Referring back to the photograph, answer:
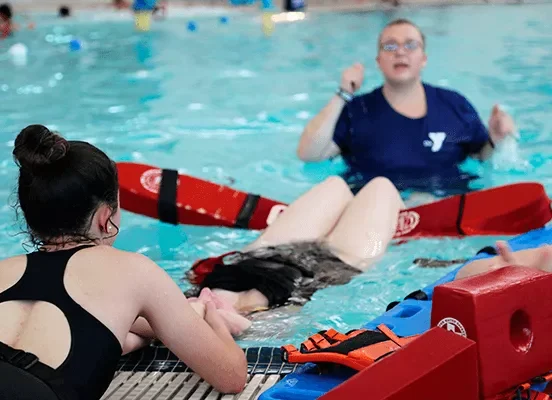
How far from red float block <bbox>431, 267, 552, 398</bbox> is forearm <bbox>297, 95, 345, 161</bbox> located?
2285 millimetres

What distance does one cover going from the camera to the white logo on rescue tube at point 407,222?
3.43 meters

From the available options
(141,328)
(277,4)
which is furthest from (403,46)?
(277,4)

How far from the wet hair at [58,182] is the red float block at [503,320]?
76 cm

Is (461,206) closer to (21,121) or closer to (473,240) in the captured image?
(473,240)

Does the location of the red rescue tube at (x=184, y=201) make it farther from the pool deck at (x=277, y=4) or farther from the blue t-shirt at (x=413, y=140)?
the pool deck at (x=277, y=4)

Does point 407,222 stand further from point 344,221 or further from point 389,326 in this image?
point 389,326

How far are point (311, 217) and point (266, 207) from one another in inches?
18.8

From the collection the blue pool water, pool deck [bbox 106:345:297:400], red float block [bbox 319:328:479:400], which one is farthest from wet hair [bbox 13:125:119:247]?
the blue pool water

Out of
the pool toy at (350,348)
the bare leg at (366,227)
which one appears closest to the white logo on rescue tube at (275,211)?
the bare leg at (366,227)

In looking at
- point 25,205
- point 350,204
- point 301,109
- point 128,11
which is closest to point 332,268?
point 350,204

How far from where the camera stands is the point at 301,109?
6.61 meters

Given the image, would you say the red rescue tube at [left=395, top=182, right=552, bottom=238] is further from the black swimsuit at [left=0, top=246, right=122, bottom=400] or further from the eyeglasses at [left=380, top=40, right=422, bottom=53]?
the black swimsuit at [left=0, top=246, right=122, bottom=400]

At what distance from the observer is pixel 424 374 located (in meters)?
1.45

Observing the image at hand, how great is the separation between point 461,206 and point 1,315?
2226 mm
